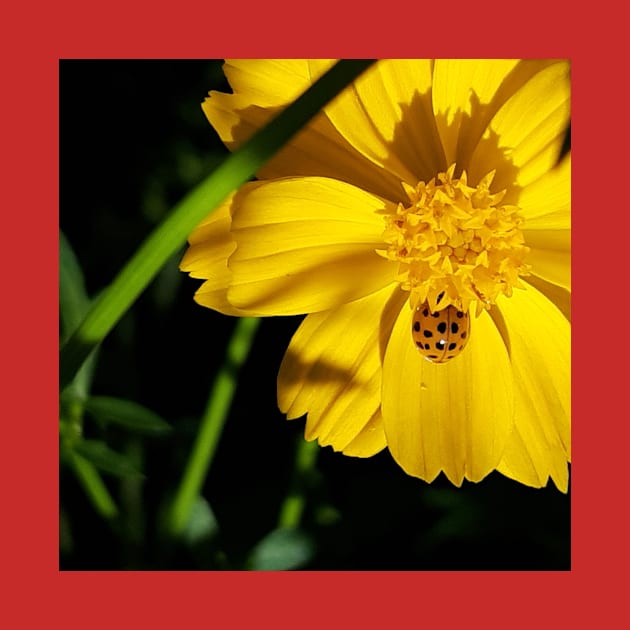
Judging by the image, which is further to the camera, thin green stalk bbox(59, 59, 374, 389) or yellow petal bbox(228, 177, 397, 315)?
yellow petal bbox(228, 177, 397, 315)

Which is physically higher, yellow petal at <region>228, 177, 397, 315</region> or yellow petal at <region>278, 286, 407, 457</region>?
yellow petal at <region>228, 177, 397, 315</region>

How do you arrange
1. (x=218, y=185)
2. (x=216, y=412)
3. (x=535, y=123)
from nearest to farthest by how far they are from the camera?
(x=218, y=185)
(x=535, y=123)
(x=216, y=412)

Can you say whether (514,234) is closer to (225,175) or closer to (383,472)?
(383,472)

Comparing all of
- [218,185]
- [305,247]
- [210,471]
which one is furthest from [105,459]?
[218,185]

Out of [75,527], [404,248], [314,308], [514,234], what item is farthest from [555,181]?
[75,527]

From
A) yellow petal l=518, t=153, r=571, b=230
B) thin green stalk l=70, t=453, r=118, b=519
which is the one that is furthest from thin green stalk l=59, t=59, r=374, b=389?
thin green stalk l=70, t=453, r=118, b=519

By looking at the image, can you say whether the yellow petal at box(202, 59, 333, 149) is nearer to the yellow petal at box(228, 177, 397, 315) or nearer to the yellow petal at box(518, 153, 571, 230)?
the yellow petal at box(228, 177, 397, 315)

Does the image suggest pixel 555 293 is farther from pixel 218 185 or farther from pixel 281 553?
pixel 218 185
